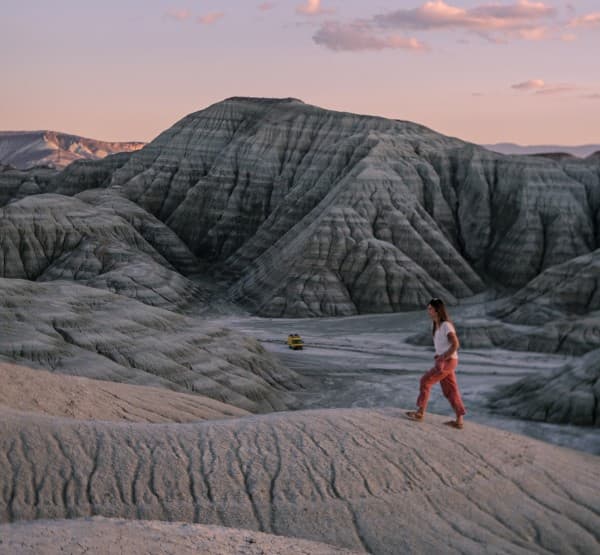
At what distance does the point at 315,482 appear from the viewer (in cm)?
1530

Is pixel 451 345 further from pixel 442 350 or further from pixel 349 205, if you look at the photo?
pixel 349 205

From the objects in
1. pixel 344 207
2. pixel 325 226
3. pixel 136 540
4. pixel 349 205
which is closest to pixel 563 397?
pixel 136 540

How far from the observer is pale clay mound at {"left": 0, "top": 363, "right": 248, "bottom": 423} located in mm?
19875

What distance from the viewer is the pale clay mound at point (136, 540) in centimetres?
1093

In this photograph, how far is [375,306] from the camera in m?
61.7

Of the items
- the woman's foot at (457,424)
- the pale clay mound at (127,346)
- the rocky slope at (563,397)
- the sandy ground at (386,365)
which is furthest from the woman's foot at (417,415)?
the pale clay mound at (127,346)

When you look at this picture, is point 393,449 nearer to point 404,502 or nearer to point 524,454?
point 404,502

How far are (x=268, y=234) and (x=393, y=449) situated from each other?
58.8 meters

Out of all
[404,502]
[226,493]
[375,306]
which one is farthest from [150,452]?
[375,306]

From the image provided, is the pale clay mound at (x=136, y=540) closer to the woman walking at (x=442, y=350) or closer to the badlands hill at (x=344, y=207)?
the woman walking at (x=442, y=350)

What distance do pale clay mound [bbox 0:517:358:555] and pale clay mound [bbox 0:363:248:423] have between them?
24.4 ft

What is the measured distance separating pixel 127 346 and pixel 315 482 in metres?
18.9

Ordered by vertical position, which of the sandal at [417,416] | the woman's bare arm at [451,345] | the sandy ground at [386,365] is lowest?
the sandy ground at [386,365]

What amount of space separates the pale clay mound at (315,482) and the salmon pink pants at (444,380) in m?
0.92
